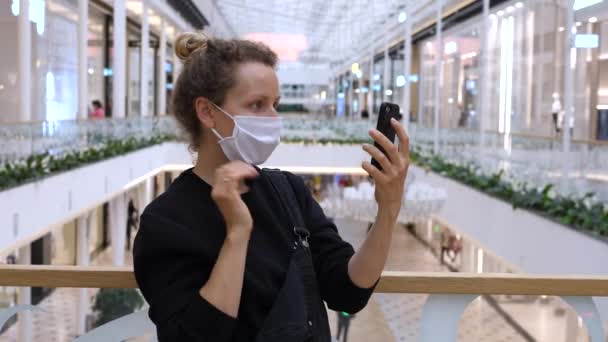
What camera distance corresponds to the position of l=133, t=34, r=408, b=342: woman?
1.92 m

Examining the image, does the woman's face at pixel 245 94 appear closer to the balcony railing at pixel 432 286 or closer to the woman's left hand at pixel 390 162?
the woman's left hand at pixel 390 162

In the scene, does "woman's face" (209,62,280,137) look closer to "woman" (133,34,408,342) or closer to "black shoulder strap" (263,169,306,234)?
"woman" (133,34,408,342)

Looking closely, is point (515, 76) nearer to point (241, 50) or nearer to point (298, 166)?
point (298, 166)

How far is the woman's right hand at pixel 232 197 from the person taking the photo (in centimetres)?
188

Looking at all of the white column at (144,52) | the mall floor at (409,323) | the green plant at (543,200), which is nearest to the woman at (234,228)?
the mall floor at (409,323)

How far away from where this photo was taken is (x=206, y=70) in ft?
6.95

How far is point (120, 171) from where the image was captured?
73.6 feet

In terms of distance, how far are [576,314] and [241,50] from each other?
1582 millimetres

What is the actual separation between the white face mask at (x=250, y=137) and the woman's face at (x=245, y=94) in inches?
0.6

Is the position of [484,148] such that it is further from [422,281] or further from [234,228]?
[234,228]

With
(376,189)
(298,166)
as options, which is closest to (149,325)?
(376,189)

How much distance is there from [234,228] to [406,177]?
22.7 inches

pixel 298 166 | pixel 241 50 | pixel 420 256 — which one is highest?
pixel 241 50

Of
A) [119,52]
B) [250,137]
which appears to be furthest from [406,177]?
[119,52]
